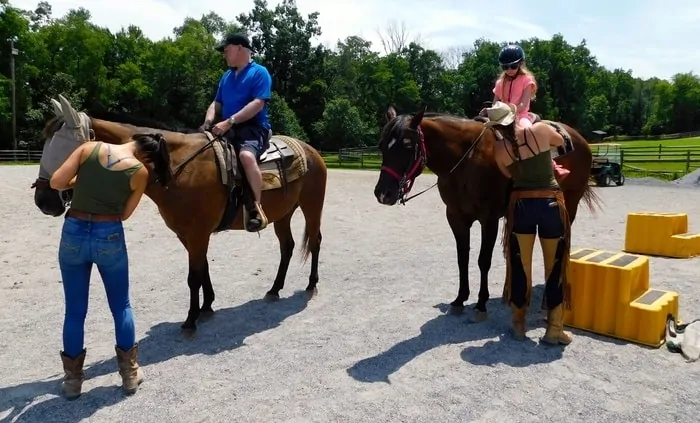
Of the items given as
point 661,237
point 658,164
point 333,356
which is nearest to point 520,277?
point 333,356

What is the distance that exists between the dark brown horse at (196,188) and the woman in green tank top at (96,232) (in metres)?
0.28

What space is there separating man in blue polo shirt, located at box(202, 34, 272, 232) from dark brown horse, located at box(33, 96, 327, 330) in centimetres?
23

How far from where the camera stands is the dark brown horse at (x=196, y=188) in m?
3.56

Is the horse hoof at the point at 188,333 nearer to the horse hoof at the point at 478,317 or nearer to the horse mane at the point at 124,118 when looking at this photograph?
the horse mane at the point at 124,118

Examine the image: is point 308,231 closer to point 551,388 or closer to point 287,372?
point 287,372

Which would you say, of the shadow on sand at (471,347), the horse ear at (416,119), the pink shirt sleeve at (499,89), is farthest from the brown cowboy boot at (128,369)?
the pink shirt sleeve at (499,89)

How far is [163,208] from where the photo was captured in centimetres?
454

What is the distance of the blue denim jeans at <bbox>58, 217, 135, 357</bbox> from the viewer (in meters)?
3.38

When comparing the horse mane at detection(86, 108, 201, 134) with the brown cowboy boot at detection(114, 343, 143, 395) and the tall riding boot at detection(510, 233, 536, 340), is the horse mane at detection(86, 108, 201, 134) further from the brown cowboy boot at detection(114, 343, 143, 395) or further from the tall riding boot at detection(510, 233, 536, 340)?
the tall riding boot at detection(510, 233, 536, 340)

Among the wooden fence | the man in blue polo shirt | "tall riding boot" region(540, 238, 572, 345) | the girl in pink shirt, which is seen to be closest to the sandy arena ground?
"tall riding boot" region(540, 238, 572, 345)

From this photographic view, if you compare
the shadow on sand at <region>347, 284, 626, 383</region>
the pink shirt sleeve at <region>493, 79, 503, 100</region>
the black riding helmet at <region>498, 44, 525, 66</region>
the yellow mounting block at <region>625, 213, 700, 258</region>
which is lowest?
the shadow on sand at <region>347, 284, 626, 383</region>

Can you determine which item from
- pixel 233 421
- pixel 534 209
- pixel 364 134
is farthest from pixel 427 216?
pixel 364 134

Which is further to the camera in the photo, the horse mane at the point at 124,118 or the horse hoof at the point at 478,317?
the horse hoof at the point at 478,317

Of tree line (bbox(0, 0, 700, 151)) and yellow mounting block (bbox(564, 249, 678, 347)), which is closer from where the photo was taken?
yellow mounting block (bbox(564, 249, 678, 347))
